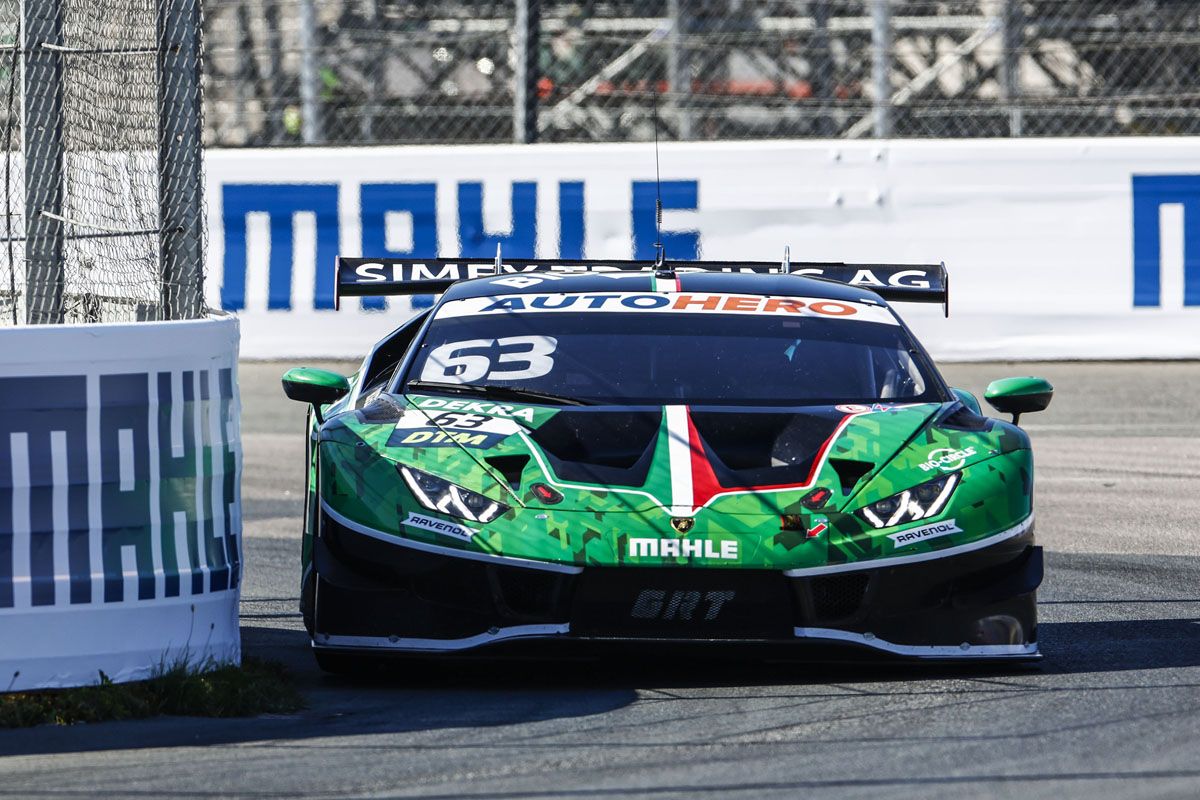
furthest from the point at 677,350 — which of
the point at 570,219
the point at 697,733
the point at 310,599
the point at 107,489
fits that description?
the point at 570,219

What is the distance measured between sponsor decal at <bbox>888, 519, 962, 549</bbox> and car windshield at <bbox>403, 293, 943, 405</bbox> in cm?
73

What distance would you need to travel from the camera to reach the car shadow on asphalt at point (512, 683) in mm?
4941

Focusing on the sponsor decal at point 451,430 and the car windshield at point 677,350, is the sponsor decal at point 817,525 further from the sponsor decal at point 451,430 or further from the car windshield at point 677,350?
the sponsor decal at point 451,430

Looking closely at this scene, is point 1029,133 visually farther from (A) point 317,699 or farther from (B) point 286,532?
(A) point 317,699

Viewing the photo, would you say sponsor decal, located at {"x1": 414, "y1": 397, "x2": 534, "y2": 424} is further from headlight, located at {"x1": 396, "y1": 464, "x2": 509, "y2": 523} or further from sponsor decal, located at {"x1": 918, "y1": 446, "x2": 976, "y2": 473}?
sponsor decal, located at {"x1": 918, "y1": 446, "x2": 976, "y2": 473}

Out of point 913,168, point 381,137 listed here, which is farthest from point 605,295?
point 381,137

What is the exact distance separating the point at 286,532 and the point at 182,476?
359cm

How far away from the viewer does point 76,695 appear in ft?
16.8

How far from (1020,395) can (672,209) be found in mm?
7482

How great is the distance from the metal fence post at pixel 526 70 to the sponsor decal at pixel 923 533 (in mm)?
8814

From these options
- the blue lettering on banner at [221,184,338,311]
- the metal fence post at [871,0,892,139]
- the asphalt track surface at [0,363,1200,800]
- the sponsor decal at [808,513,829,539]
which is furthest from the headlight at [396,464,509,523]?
the metal fence post at [871,0,892,139]

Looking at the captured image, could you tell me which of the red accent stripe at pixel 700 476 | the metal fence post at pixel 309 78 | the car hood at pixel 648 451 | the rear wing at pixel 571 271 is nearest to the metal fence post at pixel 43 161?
the rear wing at pixel 571 271

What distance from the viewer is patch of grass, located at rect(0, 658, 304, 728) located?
5035 mm

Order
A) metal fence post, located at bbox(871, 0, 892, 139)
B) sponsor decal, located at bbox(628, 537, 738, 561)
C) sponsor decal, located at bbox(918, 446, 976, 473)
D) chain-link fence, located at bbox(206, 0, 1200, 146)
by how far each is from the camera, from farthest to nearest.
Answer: chain-link fence, located at bbox(206, 0, 1200, 146)
metal fence post, located at bbox(871, 0, 892, 139)
sponsor decal, located at bbox(918, 446, 976, 473)
sponsor decal, located at bbox(628, 537, 738, 561)
